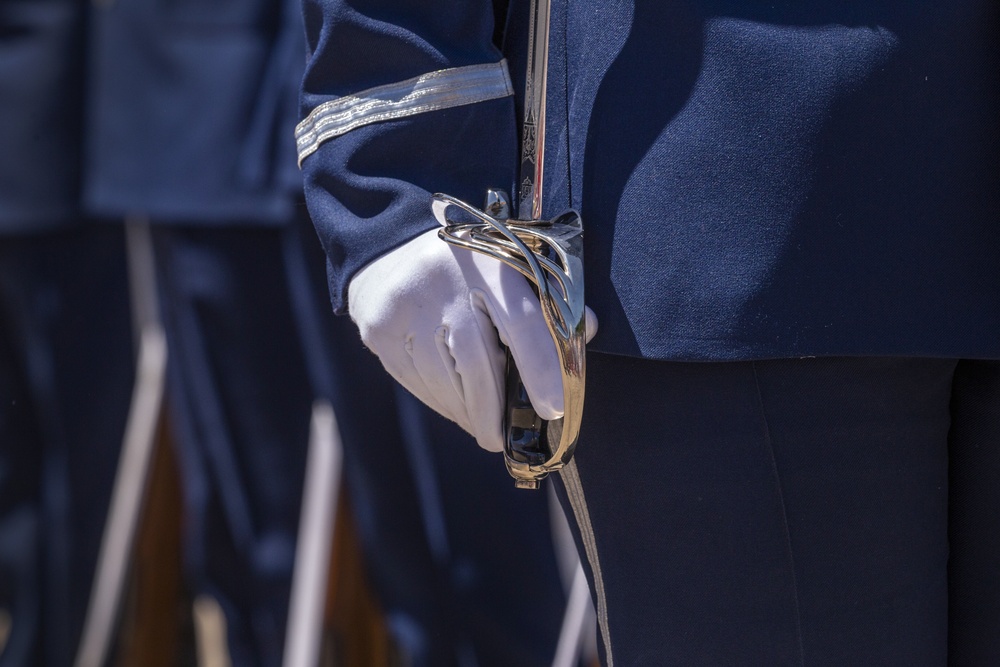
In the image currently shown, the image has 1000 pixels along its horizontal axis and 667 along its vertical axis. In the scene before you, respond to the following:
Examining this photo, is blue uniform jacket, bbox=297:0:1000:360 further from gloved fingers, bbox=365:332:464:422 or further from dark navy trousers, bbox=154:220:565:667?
dark navy trousers, bbox=154:220:565:667

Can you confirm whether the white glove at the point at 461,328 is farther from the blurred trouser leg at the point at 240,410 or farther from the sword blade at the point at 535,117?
the blurred trouser leg at the point at 240,410

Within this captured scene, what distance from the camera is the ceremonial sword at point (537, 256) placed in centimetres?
59

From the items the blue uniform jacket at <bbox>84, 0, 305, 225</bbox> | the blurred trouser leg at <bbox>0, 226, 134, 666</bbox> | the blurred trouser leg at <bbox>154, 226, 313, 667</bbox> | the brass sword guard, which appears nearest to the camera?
the brass sword guard

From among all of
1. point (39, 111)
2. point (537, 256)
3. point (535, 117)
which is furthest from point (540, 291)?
point (39, 111)

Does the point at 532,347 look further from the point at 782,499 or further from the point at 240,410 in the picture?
the point at 240,410

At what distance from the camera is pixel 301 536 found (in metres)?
1.84

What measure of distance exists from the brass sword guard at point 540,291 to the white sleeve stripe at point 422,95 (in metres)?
0.07

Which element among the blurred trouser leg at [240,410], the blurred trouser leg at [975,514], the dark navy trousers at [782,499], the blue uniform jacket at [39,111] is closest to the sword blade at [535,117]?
the dark navy trousers at [782,499]

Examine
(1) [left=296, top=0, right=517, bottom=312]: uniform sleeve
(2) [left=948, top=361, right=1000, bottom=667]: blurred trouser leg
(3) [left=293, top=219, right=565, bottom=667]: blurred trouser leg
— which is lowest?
(3) [left=293, top=219, right=565, bottom=667]: blurred trouser leg

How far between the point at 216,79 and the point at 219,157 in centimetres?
12

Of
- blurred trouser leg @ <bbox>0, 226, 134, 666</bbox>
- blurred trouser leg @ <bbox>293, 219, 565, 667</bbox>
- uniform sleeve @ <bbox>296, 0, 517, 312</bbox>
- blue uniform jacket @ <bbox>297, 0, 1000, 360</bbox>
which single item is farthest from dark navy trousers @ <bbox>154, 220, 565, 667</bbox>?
blue uniform jacket @ <bbox>297, 0, 1000, 360</bbox>

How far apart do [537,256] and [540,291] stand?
0.8 inches

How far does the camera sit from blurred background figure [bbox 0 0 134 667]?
178 cm

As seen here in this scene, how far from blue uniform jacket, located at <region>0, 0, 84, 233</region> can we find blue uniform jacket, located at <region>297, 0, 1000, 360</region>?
1374mm
